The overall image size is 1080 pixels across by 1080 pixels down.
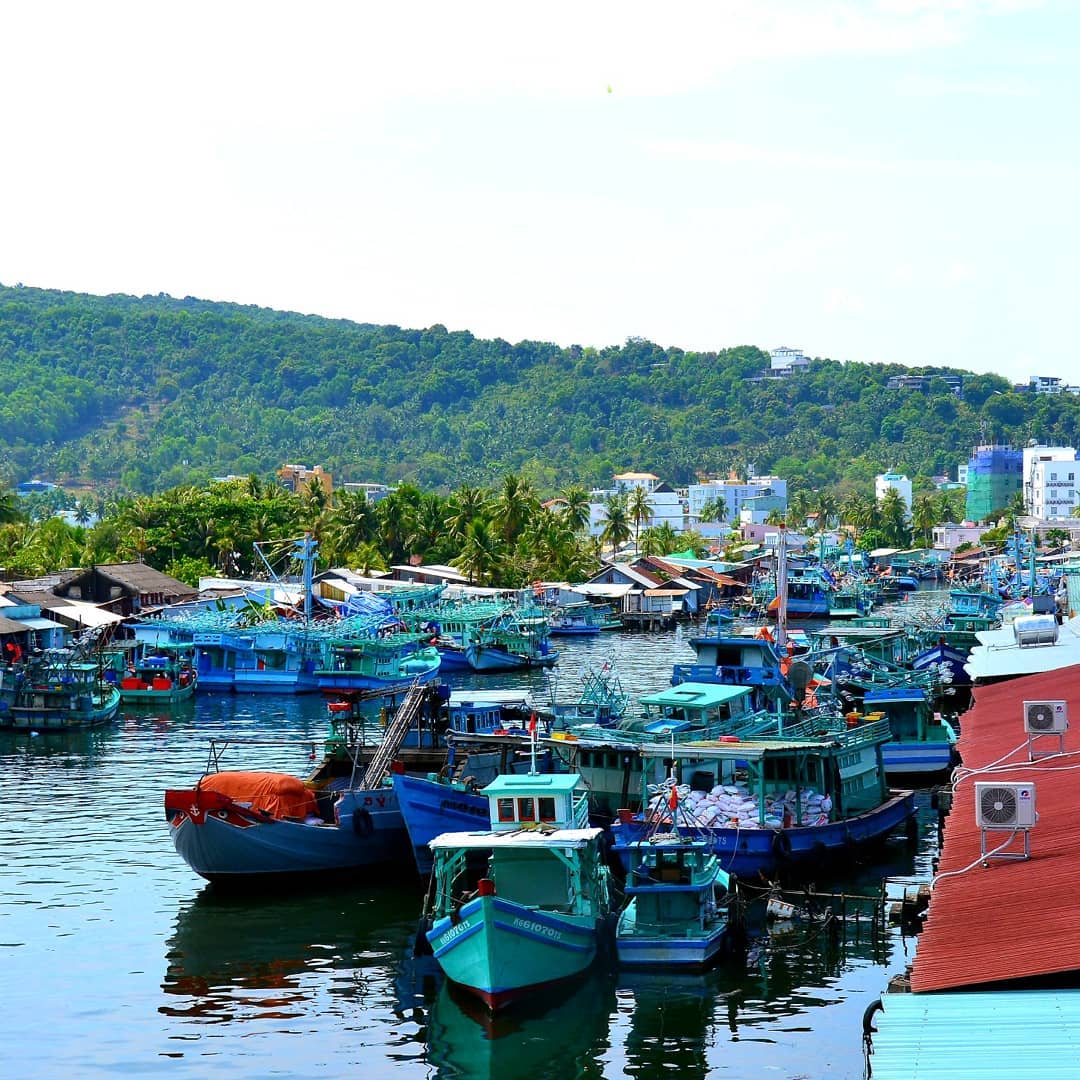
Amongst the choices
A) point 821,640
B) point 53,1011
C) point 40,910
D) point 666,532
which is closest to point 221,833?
point 40,910

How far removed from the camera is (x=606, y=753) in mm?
38594

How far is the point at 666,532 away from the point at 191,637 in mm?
97183

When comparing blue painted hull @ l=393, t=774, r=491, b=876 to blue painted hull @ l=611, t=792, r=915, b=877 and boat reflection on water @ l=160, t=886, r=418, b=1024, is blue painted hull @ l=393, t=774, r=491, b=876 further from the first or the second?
blue painted hull @ l=611, t=792, r=915, b=877

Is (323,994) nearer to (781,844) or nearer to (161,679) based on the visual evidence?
(781,844)

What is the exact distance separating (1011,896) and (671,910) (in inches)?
425

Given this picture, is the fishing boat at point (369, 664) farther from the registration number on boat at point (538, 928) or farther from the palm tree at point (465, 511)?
the palm tree at point (465, 511)

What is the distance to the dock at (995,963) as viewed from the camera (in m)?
16.2

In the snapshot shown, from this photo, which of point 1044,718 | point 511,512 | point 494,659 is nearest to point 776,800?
point 1044,718

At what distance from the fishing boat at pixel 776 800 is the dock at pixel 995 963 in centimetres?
798

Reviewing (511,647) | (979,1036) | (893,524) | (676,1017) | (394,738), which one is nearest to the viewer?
(979,1036)

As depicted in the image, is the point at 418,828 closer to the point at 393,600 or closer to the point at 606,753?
the point at 606,753

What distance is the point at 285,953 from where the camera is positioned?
32.7 m

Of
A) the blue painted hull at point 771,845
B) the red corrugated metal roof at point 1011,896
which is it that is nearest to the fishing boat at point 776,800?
the blue painted hull at point 771,845

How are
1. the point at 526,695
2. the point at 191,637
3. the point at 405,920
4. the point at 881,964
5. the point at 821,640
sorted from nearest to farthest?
the point at 881,964
the point at 405,920
the point at 526,695
the point at 821,640
the point at 191,637
